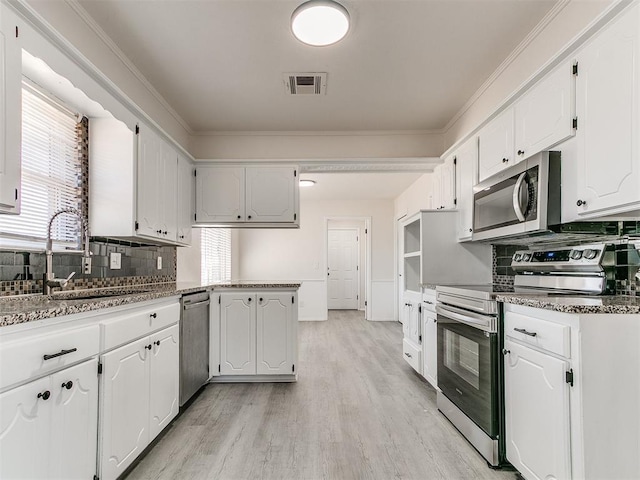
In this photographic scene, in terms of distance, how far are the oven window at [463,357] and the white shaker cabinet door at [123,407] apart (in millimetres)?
1863

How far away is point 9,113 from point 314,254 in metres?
5.87

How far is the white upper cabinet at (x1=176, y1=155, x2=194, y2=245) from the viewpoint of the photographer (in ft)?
10.6

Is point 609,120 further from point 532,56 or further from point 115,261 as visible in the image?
point 115,261

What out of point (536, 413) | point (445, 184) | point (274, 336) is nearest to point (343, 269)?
point (445, 184)

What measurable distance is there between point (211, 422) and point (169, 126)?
2579 mm

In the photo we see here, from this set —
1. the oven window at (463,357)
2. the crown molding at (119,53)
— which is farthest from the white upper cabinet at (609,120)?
the crown molding at (119,53)

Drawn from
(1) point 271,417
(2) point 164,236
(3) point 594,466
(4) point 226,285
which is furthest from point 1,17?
(3) point 594,466

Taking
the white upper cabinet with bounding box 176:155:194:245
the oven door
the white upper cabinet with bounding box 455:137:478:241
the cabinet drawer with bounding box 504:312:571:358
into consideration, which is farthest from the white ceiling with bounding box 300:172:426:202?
the cabinet drawer with bounding box 504:312:571:358

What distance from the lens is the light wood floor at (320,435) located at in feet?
6.20

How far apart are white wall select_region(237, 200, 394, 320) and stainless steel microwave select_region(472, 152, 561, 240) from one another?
4.56 m

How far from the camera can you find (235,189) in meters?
3.63

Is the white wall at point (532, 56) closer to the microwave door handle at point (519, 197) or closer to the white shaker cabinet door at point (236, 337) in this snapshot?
the microwave door handle at point (519, 197)

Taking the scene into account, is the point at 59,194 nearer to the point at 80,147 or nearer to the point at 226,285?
the point at 80,147

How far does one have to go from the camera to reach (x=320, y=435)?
2275 mm
